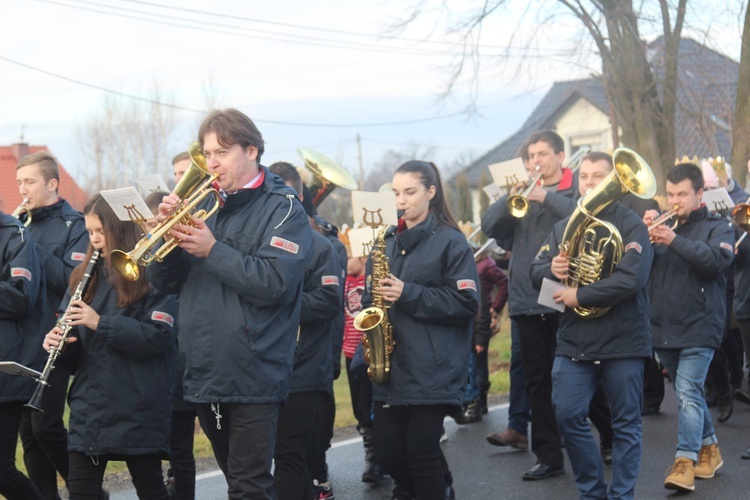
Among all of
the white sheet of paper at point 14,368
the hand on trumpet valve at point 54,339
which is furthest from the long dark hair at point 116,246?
the white sheet of paper at point 14,368

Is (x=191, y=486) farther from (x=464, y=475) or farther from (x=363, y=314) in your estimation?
(x=464, y=475)

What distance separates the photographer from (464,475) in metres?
7.59

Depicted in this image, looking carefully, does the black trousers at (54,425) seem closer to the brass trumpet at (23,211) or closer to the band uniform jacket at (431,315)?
the brass trumpet at (23,211)

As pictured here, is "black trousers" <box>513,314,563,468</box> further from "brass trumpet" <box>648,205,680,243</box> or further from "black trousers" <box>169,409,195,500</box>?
"black trousers" <box>169,409,195,500</box>

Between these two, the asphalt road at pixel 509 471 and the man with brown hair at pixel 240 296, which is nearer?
the man with brown hair at pixel 240 296

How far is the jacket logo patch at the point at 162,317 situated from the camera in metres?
5.46

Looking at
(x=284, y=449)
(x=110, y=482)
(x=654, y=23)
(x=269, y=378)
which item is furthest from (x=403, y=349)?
(x=654, y=23)

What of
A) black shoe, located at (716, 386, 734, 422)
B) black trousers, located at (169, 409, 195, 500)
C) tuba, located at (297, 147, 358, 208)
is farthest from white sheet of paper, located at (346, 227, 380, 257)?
black shoe, located at (716, 386, 734, 422)

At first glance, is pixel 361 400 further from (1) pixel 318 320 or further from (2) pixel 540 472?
(1) pixel 318 320

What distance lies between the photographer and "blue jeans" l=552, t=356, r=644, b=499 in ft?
19.7

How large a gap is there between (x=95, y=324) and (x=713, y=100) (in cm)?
1735

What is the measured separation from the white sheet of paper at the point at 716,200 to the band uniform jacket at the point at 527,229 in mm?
929

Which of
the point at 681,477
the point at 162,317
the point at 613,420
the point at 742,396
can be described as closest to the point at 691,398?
the point at 681,477

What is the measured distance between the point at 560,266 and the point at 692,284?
4.29 ft
